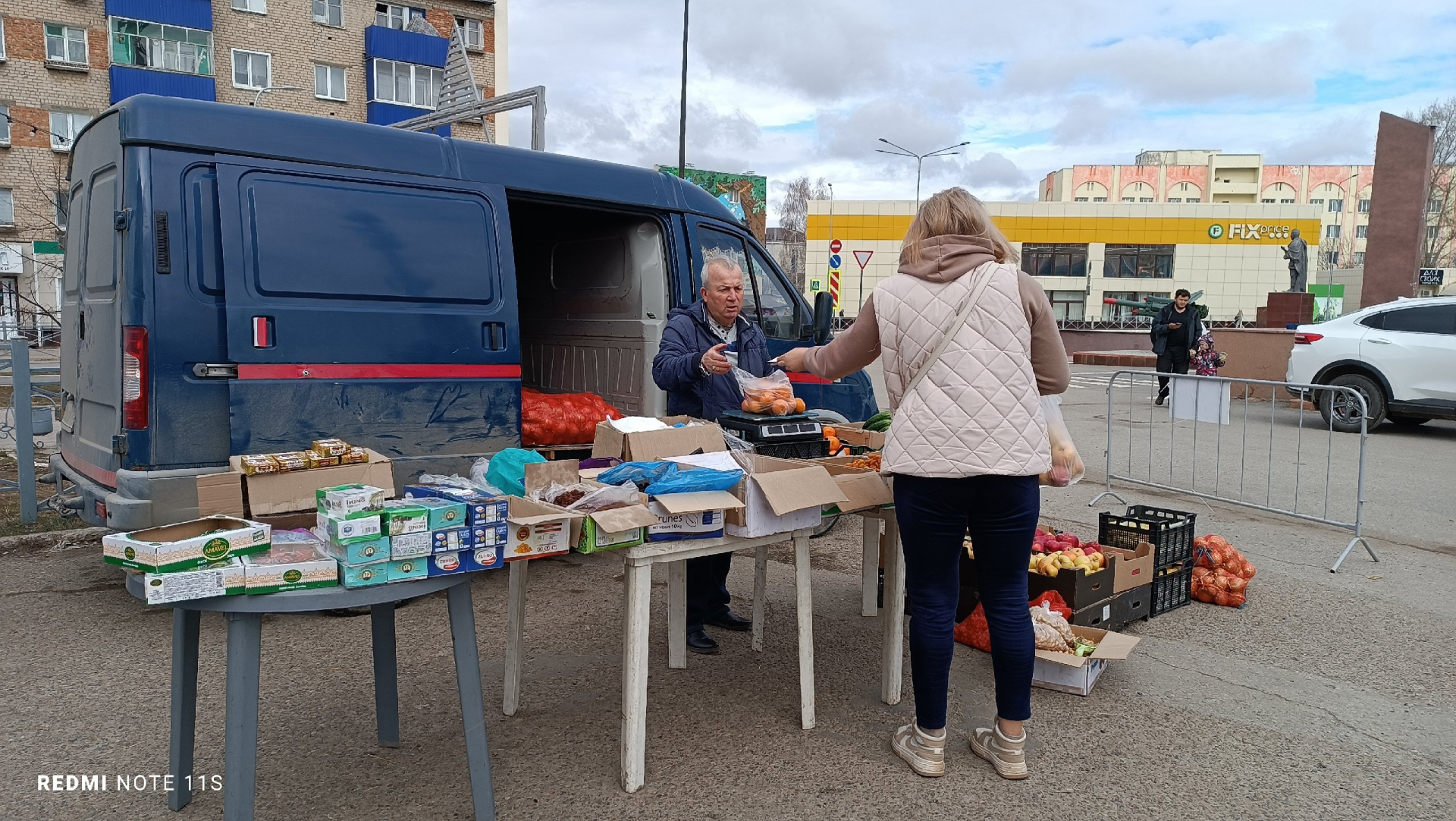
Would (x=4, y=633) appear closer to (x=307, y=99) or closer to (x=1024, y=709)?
(x=1024, y=709)

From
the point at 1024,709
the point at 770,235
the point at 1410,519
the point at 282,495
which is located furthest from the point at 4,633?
the point at 770,235

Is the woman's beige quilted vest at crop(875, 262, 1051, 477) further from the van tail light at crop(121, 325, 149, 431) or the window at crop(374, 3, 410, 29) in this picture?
the window at crop(374, 3, 410, 29)

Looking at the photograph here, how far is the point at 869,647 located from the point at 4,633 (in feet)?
14.0

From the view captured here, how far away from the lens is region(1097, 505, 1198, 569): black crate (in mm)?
5145

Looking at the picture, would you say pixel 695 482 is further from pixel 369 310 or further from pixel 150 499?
pixel 150 499

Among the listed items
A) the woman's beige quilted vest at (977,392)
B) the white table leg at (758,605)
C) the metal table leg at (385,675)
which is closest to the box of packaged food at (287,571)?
the metal table leg at (385,675)

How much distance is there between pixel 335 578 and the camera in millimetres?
2564

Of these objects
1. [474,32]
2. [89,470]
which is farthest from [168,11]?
[89,470]

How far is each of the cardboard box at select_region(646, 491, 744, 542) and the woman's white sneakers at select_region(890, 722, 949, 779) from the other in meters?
1.04

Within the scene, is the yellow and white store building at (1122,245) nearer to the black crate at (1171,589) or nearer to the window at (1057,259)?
the window at (1057,259)

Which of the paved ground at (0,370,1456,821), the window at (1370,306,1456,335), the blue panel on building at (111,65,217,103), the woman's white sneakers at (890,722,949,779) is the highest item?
the blue panel on building at (111,65,217,103)

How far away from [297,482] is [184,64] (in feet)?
111

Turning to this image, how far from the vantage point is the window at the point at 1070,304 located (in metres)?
57.0

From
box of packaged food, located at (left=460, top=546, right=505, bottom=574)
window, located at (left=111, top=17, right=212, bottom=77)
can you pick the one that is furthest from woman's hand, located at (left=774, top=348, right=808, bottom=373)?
window, located at (left=111, top=17, right=212, bottom=77)
